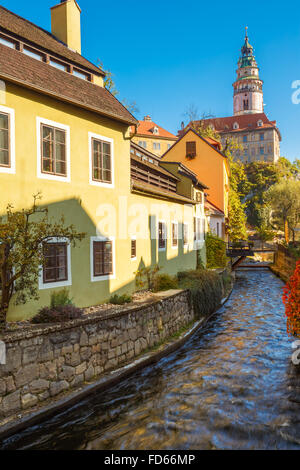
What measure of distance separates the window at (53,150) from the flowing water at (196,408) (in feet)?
18.4

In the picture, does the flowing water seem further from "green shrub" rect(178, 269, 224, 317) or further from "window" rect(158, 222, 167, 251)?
"window" rect(158, 222, 167, 251)

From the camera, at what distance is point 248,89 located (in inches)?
4333

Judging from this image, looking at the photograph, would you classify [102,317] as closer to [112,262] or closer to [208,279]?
[112,262]

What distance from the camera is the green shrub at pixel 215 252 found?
90.9ft

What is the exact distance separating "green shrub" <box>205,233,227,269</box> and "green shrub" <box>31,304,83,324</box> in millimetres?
19441

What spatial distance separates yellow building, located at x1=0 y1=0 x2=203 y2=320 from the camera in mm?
9023

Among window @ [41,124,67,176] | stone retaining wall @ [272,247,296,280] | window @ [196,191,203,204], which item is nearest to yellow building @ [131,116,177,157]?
stone retaining wall @ [272,247,296,280]

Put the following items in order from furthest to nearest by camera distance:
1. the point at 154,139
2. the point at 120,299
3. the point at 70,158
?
the point at 154,139 → the point at 120,299 → the point at 70,158

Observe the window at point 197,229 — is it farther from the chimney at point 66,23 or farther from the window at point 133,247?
the chimney at point 66,23

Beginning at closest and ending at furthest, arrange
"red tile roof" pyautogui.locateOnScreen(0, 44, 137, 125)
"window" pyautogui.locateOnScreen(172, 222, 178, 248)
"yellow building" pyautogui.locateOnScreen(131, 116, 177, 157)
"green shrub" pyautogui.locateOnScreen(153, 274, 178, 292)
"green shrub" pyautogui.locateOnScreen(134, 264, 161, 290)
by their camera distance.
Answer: "red tile roof" pyautogui.locateOnScreen(0, 44, 137, 125)
"green shrub" pyautogui.locateOnScreen(134, 264, 161, 290)
"green shrub" pyautogui.locateOnScreen(153, 274, 178, 292)
"window" pyautogui.locateOnScreen(172, 222, 178, 248)
"yellow building" pyautogui.locateOnScreen(131, 116, 177, 157)

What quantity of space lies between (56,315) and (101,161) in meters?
5.25

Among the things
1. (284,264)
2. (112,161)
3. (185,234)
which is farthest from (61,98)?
(284,264)

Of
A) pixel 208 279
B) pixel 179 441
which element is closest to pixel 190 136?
pixel 208 279

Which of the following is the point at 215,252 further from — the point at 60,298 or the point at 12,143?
the point at 12,143
